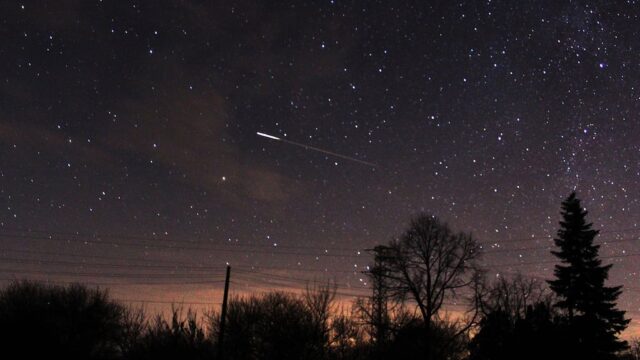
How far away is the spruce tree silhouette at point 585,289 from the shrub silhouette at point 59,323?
1214 inches

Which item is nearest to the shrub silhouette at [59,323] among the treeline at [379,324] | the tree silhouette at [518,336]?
the treeline at [379,324]

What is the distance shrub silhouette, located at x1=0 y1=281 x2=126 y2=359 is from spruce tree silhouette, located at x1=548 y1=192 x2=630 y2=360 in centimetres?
3084

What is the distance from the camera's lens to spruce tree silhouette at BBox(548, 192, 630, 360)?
32656 mm

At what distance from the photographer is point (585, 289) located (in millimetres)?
34000

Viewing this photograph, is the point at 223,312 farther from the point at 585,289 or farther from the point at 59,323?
the point at 585,289

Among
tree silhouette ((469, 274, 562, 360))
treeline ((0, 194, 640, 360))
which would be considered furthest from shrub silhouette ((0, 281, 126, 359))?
tree silhouette ((469, 274, 562, 360))

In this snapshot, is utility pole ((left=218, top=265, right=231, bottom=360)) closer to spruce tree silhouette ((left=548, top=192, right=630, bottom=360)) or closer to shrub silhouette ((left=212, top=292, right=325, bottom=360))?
shrub silhouette ((left=212, top=292, right=325, bottom=360))

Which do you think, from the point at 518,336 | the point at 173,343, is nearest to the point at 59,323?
the point at 173,343

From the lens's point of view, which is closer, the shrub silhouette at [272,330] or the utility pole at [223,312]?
the utility pole at [223,312]

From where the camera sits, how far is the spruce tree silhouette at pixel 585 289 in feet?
107

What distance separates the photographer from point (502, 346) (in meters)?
29.3

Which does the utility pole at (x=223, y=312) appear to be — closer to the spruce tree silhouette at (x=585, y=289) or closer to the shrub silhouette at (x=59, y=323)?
the shrub silhouette at (x=59, y=323)

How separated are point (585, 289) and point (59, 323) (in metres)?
35.9

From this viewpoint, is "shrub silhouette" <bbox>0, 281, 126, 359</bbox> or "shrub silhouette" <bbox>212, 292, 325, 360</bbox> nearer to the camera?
"shrub silhouette" <bbox>0, 281, 126, 359</bbox>
